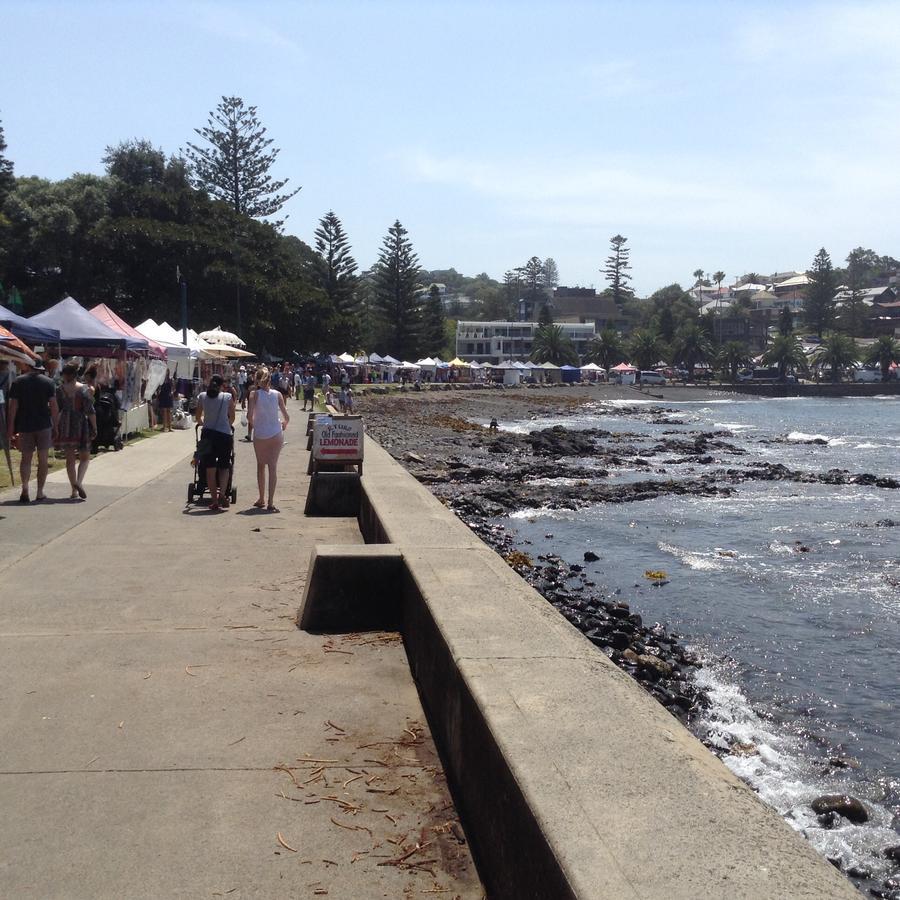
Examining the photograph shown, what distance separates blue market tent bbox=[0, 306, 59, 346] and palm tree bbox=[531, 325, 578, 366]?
106 meters

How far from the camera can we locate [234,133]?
6944 cm

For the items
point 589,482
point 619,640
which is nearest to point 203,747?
point 619,640

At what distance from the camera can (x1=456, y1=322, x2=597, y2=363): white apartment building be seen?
139 metres

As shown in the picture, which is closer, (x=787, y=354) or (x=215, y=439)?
(x=215, y=439)

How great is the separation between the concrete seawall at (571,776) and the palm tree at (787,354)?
131271 millimetres

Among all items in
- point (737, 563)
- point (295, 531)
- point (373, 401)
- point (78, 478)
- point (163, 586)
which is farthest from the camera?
point (373, 401)

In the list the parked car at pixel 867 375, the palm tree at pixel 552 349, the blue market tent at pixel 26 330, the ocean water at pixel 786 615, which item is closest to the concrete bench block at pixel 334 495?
the ocean water at pixel 786 615

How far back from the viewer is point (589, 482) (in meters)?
26.4

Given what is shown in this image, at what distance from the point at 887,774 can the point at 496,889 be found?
5040 mm

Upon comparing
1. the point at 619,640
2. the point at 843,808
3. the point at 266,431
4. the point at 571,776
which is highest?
the point at 266,431

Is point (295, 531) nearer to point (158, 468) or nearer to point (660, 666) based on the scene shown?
point (660, 666)

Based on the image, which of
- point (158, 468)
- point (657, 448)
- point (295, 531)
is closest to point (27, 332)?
point (158, 468)

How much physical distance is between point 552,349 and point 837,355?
118 ft

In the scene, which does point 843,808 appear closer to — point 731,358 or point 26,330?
point 26,330
